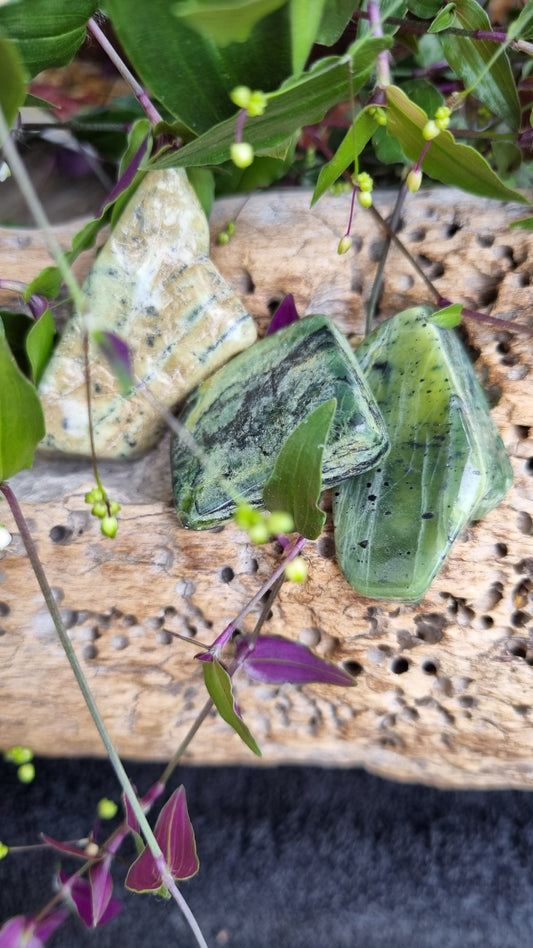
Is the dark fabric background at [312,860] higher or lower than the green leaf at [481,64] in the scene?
lower

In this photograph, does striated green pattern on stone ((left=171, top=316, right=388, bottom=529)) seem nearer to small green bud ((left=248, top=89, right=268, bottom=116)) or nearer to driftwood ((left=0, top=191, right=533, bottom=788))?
driftwood ((left=0, top=191, right=533, bottom=788))

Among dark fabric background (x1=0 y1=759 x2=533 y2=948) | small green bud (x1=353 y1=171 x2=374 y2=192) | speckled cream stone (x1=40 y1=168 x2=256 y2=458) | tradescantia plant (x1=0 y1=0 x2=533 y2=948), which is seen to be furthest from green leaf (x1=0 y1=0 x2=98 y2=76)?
dark fabric background (x1=0 y1=759 x2=533 y2=948)

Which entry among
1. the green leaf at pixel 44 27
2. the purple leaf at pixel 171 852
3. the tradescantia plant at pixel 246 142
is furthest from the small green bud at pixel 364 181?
the purple leaf at pixel 171 852

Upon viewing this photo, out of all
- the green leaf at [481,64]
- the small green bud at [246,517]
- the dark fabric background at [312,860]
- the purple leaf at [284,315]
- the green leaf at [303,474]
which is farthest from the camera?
the dark fabric background at [312,860]

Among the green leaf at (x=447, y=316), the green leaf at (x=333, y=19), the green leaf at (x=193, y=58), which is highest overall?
the green leaf at (x=333, y=19)

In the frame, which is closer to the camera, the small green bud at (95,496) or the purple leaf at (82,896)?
the small green bud at (95,496)

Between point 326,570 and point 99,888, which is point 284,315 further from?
point 99,888

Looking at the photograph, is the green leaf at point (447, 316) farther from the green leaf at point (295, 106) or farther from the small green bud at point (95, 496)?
the small green bud at point (95, 496)

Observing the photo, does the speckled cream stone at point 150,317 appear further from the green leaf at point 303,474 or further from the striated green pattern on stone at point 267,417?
the green leaf at point 303,474

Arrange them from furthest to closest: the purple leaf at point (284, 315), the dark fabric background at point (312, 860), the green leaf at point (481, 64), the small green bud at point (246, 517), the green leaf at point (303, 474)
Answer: the dark fabric background at point (312, 860), the purple leaf at point (284, 315), the green leaf at point (481, 64), the green leaf at point (303, 474), the small green bud at point (246, 517)
